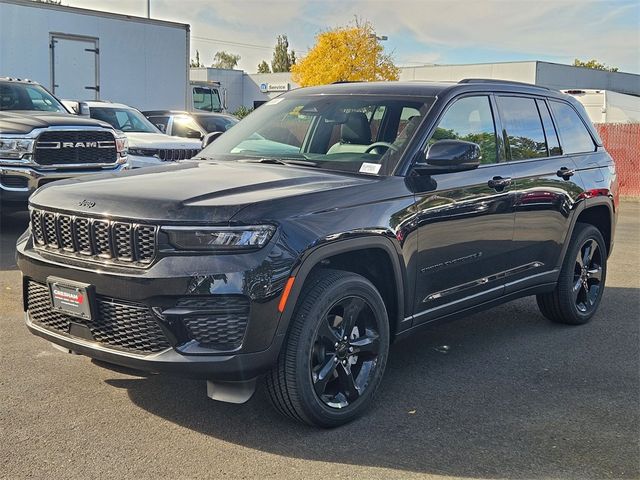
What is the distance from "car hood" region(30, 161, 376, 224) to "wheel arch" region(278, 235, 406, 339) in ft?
0.84

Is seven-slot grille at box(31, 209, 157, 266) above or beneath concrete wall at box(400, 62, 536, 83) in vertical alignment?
beneath

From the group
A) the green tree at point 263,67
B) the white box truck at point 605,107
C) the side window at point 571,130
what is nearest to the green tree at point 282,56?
the green tree at point 263,67

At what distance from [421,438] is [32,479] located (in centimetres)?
187

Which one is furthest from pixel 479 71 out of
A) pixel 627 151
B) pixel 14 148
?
pixel 14 148

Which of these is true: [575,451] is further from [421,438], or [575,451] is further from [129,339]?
[129,339]

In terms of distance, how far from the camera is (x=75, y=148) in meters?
9.53

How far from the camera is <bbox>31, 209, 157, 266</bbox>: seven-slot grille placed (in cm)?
351

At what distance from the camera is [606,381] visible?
486 cm

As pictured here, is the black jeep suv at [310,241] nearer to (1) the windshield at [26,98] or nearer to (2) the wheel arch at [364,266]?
(2) the wheel arch at [364,266]

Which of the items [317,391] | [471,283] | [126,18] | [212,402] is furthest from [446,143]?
[126,18]

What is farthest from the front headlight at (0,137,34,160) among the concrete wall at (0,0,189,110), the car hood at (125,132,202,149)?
the concrete wall at (0,0,189,110)

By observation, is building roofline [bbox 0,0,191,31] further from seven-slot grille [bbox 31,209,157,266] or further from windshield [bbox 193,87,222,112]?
seven-slot grille [bbox 31,209,157,266]

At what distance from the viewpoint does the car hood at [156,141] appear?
39.7ft

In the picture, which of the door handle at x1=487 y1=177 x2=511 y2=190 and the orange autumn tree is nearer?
the door handle at x1=487 y1=177 x2=511 y2=190
